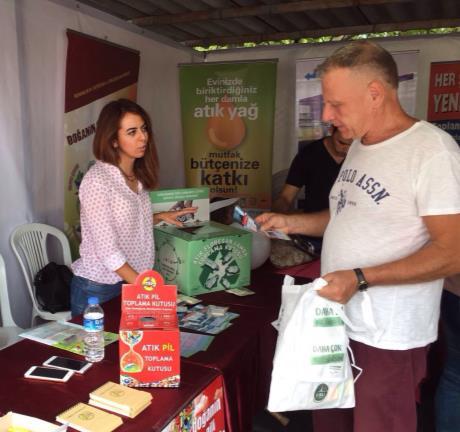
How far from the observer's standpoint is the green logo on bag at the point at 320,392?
1.29m

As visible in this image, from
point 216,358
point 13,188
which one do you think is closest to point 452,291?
point 216,358

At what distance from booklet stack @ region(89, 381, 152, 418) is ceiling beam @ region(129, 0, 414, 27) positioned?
3.15 meters

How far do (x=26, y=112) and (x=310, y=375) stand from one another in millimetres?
2244

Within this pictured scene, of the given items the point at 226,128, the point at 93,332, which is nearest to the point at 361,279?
the point at 93,332

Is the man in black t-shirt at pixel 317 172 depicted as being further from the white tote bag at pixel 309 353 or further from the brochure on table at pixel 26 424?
the brochure on table at pixel 26 424

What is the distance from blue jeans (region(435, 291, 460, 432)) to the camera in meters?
1.93

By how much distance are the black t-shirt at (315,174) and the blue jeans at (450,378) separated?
1136mm

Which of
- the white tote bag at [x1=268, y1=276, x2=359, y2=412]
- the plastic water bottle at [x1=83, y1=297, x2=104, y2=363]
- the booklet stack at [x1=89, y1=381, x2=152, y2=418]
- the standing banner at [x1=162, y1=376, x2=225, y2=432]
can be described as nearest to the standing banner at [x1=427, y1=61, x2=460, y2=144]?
the white tote bag at [x1=268, y1=276, x2=359, y2=412]

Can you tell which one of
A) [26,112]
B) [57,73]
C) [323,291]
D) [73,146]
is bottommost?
[323,291]

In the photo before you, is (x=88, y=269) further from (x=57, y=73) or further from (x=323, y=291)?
(x=57, y=73)

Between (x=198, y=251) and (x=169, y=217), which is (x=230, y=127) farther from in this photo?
(x=198, y=251)

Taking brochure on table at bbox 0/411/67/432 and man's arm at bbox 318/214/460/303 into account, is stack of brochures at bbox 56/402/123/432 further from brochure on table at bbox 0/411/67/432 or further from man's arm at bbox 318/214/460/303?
man's arm at bbox 318/214/460/303

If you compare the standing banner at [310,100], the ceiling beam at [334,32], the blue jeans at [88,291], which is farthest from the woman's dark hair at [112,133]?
the ceiling beam at [334,32]

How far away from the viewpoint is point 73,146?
9.89ft
